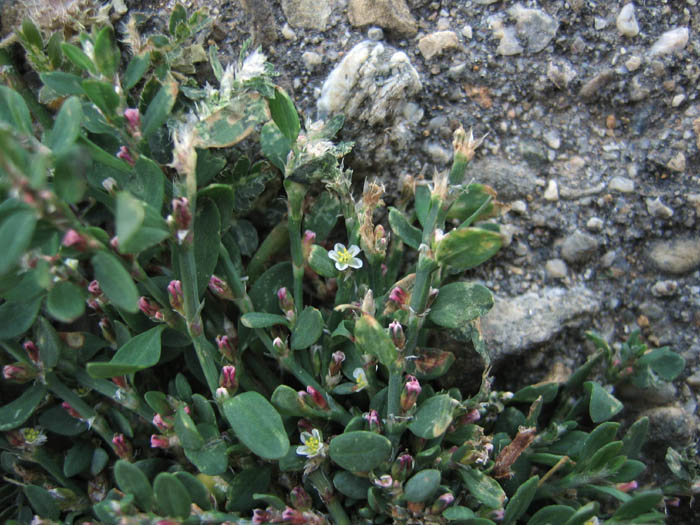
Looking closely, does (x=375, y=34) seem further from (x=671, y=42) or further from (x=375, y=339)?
(x=375, y=339)

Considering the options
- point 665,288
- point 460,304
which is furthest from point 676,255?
point 460,304

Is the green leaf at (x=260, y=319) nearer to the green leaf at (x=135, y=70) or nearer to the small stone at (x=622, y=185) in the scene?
the green leaf at (x=135, y=70)

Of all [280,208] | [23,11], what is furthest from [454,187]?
[23,11]

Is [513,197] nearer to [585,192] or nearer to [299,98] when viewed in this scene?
[585,192]

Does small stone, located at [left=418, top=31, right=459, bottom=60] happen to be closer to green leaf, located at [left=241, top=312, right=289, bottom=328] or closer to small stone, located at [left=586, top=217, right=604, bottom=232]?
small stone, located at [left=586, top=217, right=604, bottom=232]

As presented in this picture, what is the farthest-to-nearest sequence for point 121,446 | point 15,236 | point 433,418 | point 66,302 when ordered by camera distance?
point 121,446 → point 433,418 → point 66,302 → point 15,236
